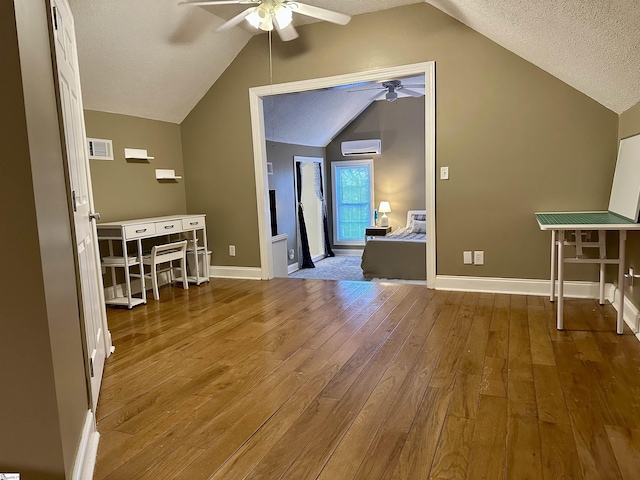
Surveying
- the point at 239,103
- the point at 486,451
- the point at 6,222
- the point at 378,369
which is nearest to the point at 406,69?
the point at 239,103

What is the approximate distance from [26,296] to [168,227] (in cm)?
316

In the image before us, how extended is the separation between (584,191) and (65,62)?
12.4ft

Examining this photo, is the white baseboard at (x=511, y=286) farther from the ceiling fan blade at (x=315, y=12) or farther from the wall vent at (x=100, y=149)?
the wall vent at (x=100, y=149)

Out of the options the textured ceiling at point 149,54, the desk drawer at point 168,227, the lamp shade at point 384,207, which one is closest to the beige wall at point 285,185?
the lamp shade at point 384,207

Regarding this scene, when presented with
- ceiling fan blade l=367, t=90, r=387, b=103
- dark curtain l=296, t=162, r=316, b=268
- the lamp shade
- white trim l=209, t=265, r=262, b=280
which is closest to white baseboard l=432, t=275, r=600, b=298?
white trim l=209, t=265, r=262, b=280

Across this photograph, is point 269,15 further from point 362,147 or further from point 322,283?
point 362,147

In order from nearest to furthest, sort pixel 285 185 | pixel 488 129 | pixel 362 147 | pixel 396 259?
pixel 488 129, pixel 396 259, pixel 285 185, pixel 362 147

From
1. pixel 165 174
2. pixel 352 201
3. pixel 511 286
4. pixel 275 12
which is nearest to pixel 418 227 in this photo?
pixel 352 201

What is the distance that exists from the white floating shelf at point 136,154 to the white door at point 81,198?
179cm

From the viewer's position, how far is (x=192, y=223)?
4.68 meters

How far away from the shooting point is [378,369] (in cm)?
248

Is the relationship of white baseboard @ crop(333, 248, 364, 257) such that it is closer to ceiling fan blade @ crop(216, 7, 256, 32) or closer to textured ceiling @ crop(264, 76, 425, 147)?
textured ceiling @ crop(264, 76, 425, 147)

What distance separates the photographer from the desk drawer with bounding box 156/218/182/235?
4230 millimetres

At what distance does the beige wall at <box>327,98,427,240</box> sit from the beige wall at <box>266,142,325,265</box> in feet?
4.72
